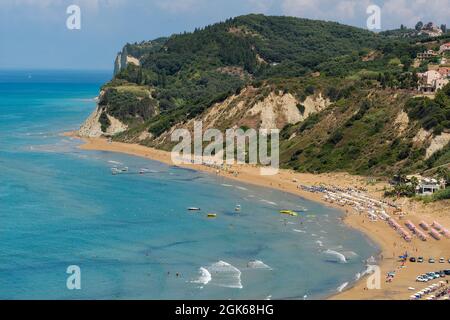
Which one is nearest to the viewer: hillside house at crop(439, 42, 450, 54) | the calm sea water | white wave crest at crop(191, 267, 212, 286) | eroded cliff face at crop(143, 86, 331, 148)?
the calm sea water

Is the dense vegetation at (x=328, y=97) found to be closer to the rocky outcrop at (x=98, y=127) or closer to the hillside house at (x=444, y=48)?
the rocky outcrop at (x=98, y=127)

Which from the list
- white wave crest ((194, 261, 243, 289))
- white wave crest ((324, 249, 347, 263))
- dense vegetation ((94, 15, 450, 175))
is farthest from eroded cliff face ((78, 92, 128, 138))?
white wave crest ((194, 261, 243, 289))

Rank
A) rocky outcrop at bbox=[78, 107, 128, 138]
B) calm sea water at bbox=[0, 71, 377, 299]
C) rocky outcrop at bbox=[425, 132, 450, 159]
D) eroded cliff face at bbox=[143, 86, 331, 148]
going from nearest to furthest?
calm sea water at bbox=[0, 71, 377, 299]
rocky outcrop at bbox=[425, 132, 450, 159]
eroded cliff face at bbox=[143, 86, 331, 148]
rocky outcrop at bbox=[78, 107, 128, 138]

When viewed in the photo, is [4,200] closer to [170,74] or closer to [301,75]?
[301,75]

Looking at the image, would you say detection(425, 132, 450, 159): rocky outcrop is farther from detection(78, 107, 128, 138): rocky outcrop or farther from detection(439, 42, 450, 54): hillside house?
detection(78, 107, 128, 138): rocky outcrop

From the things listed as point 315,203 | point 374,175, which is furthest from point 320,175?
point 315,203

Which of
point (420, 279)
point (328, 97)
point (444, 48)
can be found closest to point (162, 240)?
point (420, 279)
